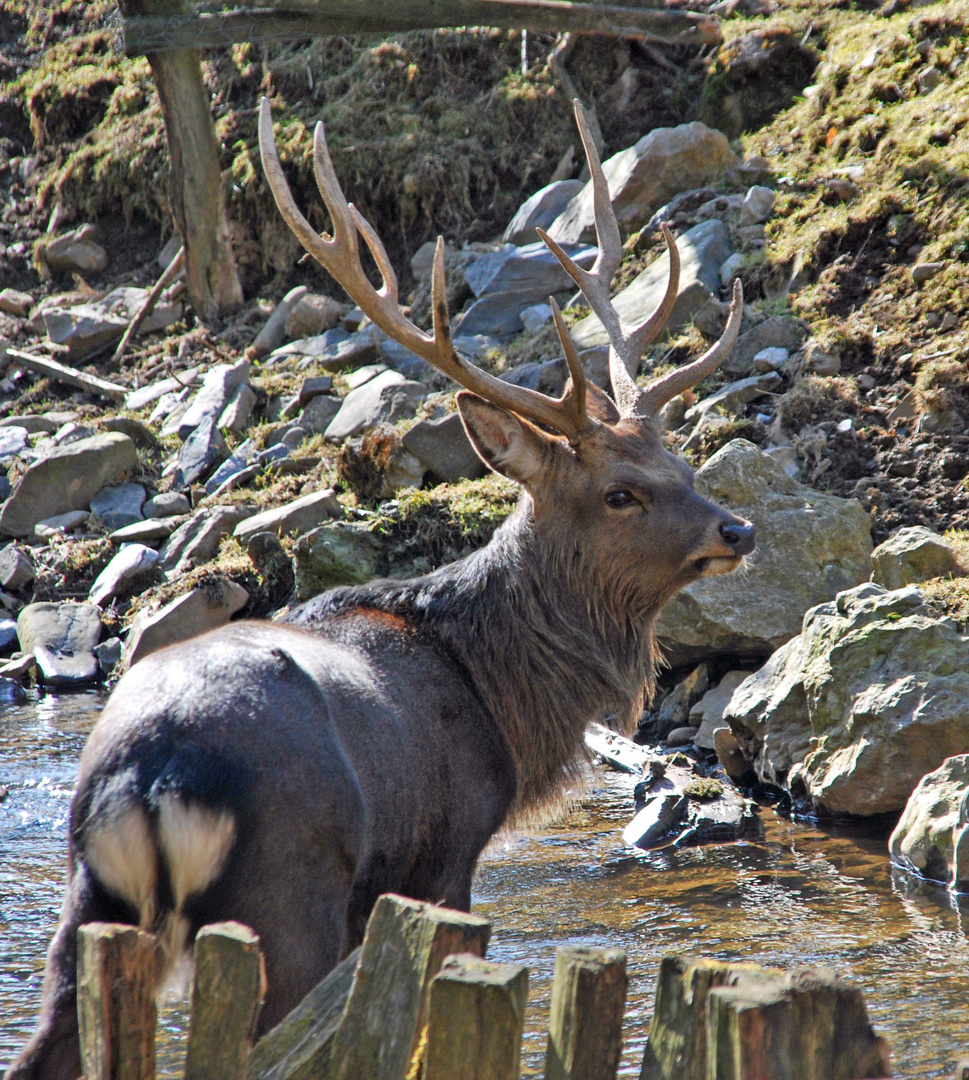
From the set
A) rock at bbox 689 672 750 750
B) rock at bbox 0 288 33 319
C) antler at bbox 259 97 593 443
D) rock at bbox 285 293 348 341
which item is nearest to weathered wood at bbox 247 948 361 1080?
antler at bbox 259 97 593 443

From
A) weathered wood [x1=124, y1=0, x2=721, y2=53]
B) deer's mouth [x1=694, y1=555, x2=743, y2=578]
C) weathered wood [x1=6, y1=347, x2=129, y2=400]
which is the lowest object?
deer's mouth [x1=694, y1=555, x2=743, y2=578]

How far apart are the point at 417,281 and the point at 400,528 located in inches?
200

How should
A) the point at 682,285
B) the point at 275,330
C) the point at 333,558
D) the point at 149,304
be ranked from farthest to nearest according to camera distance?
1. the point at 149,304
2. the point at 275,330
3. the point at 682,285
4. the point at 333,558

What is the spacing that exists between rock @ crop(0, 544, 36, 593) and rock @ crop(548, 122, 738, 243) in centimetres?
587

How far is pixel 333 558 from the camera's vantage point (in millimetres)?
7723

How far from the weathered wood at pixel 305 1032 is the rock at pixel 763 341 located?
23.6 ft

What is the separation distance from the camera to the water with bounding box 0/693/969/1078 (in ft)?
12.1

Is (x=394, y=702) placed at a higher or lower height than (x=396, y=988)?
higher

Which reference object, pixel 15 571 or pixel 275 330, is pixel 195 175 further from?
pixel 15 571

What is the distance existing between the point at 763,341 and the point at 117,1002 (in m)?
7.66

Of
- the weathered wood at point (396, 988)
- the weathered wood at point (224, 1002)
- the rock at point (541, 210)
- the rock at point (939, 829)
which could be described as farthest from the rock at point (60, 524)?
the weathered wood at point (396, 988)

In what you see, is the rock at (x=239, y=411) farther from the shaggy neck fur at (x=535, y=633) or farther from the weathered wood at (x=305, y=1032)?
the weathered wood at (x=305, y=1032)


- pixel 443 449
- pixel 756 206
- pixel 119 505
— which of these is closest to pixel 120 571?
pixel 119 505

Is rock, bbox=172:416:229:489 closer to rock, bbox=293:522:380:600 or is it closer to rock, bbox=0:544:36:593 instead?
rock, bbox=0:544:36:593
